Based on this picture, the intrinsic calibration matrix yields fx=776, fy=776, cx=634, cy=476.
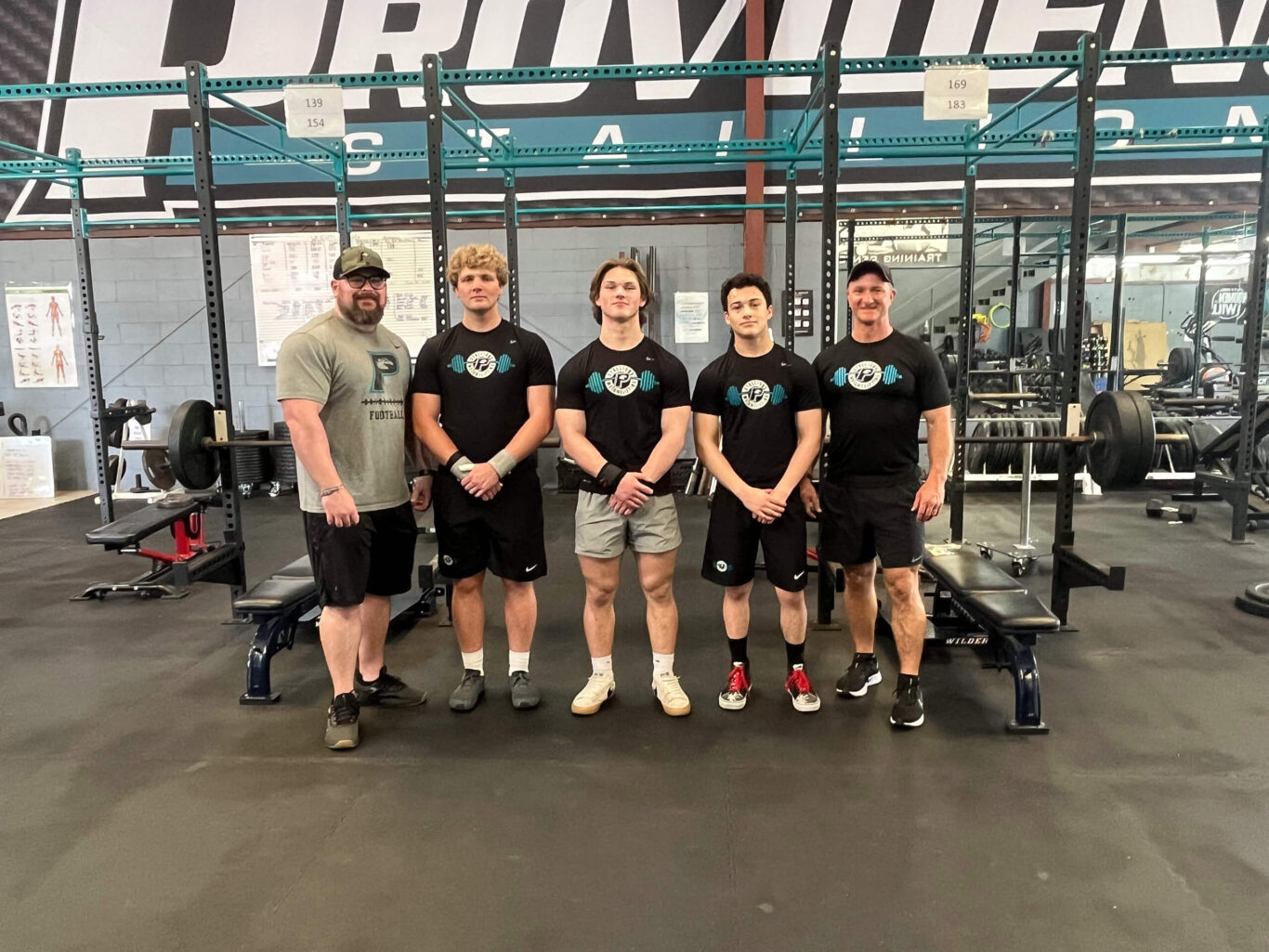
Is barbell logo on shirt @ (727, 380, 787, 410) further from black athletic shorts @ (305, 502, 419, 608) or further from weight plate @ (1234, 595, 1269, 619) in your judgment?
weight plate @ (1234, 595, 1269, 619)

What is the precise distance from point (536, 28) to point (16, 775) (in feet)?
20.5

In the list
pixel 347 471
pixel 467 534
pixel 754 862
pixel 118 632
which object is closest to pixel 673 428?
pixel 467 534

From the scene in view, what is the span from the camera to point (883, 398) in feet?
7.92

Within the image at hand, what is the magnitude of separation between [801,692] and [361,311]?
6.15 feet

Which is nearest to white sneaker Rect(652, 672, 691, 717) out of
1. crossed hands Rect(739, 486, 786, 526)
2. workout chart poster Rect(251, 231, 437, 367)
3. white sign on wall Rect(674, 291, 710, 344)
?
crossed hands Rect(739, 486, 786, 526)

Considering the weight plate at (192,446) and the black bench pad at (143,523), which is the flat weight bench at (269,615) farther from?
the black bench pad at (143,523)

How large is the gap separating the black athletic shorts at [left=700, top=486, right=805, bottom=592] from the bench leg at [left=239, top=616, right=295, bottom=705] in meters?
1.58

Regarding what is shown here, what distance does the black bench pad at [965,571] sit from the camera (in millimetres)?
2760

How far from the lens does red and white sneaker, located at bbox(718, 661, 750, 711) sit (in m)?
2.60

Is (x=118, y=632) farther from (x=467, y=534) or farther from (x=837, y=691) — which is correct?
(x=837, y=691)

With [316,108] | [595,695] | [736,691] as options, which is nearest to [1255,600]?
[736,691]

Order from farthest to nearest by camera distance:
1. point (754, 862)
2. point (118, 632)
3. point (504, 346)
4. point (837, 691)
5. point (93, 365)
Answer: point (93, 365)
point (118, 632)
point (837, 691)
point (504, 346)
point (754, 862)

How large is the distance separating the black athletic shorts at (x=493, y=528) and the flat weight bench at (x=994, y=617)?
1496 millimetres

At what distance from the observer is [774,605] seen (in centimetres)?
371
